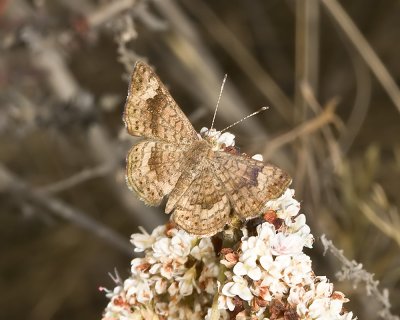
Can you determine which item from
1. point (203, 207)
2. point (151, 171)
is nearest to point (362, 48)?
point (151, 171)

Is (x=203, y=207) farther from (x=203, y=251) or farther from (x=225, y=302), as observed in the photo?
(x=225, y=302)

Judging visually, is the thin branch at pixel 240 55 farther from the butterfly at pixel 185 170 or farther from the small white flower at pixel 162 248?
the small white flower at pixel 162 248

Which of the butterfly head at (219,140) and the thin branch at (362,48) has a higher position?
the thin branch at (362,48)

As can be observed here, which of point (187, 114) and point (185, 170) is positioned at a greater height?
point (187, 114)

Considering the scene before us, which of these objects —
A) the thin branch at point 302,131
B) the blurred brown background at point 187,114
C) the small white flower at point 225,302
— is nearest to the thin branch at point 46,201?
the blurred brown background at point 187,114

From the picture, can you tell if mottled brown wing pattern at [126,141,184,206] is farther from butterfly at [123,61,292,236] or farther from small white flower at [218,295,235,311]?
small white flower at [218,295,235,311]

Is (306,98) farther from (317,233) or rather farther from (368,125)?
(368,125)
